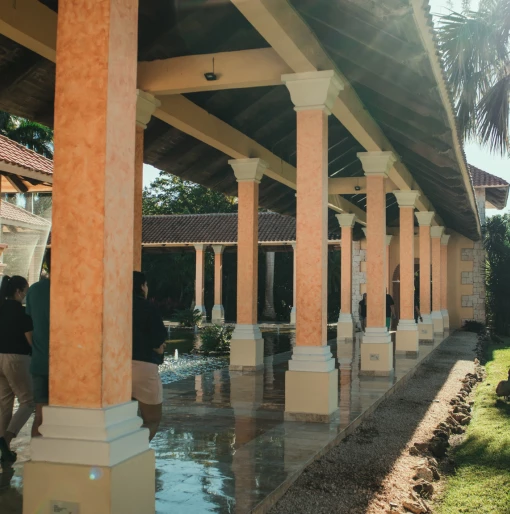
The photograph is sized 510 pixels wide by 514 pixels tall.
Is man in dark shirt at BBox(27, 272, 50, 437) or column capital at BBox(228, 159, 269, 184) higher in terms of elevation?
column capital at BBox(228, 159, 269, 184)

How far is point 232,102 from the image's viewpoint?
30.8 feet

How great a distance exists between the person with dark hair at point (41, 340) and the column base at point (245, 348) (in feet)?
22.4

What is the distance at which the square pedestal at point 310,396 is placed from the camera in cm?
719

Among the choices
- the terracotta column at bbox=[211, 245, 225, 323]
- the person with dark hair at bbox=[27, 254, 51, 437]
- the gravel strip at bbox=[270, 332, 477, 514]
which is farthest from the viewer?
the terracotta column at bbox=[211, 245, 225, 323]

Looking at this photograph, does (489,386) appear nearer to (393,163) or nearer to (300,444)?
(393,163)

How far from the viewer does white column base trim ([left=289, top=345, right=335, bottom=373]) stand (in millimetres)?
7293

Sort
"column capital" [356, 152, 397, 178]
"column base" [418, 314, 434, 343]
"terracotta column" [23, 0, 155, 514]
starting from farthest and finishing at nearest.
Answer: "column base" [418, 314, 434, 343] → "column capital" [356, 152, 397, 178] → "terracotta column" [23, 0, 155, 514]

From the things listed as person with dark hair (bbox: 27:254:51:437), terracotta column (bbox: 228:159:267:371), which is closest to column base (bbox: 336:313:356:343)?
terracotta column (bbox: 228:159:267:371)

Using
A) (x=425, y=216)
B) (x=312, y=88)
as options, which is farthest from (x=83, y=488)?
(x=425, y=216)

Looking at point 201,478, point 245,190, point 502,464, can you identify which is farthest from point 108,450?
point 245,190

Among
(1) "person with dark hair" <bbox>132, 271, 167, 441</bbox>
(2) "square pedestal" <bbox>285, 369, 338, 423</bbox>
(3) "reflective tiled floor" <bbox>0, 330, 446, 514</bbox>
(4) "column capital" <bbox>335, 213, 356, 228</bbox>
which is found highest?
(4) "column capital" <bbox>335, 213, 356, 228</bbox>

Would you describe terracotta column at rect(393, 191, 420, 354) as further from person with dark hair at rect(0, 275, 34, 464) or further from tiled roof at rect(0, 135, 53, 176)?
person with dark hair at rect(0, 275, 34, 464)

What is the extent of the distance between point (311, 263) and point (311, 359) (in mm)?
1027

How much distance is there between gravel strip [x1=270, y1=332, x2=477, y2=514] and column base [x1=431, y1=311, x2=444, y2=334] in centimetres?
1023
